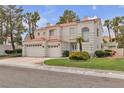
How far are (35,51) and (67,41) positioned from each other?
5251 millimetres

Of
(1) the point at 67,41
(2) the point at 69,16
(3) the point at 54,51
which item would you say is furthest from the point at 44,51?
(2) the point at 69,16

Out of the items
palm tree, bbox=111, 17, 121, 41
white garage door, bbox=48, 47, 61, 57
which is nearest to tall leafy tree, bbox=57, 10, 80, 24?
palm tree, bbox=111, 17, 121, 41

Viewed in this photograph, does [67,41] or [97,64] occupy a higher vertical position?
[67,41]

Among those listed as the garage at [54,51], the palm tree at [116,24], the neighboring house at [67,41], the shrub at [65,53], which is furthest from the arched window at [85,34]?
the palm tree at [116,24]

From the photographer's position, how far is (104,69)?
17.5 meters

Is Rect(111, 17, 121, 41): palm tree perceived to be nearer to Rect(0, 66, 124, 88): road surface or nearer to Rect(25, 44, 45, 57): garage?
Rect(25, 44, 45, 57): garage

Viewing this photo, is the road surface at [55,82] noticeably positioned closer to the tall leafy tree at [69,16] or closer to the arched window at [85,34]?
the arched window at [85,34]

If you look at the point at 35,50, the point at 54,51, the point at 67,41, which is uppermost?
the point at 67,41

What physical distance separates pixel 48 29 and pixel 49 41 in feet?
15.4

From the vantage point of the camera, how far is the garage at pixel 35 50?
34344 mm

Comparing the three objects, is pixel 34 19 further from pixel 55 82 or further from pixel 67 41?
pixel 55 82

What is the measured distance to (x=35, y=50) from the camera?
1391 inches

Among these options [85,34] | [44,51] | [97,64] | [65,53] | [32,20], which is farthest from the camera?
[32,20]
